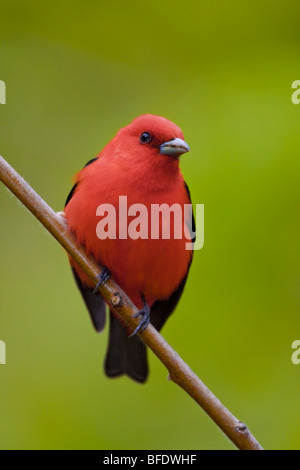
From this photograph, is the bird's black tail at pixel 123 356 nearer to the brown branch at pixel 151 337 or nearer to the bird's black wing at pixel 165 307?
the bird's black wing at pixel 165 307

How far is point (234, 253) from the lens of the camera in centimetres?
393

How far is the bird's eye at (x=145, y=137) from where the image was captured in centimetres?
405

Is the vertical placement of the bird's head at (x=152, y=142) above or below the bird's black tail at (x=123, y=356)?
above

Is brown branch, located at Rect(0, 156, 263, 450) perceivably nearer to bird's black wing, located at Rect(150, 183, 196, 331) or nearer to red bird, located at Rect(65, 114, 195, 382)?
Result: red bird, located at Rect(65, 114, 195, 382)

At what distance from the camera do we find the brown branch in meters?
2.80

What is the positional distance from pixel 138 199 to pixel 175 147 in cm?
36

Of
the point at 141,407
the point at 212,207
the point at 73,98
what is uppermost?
the point at 73,98

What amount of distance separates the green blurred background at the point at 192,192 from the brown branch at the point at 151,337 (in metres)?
0.22

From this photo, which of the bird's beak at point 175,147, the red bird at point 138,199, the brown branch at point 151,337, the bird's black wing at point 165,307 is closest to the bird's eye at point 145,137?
the red bird at point 138,199

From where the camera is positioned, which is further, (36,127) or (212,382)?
(36,127)

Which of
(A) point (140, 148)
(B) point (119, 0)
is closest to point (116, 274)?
(A) point (140, 148)

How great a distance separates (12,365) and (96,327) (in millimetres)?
597

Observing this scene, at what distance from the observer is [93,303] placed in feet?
14.8
